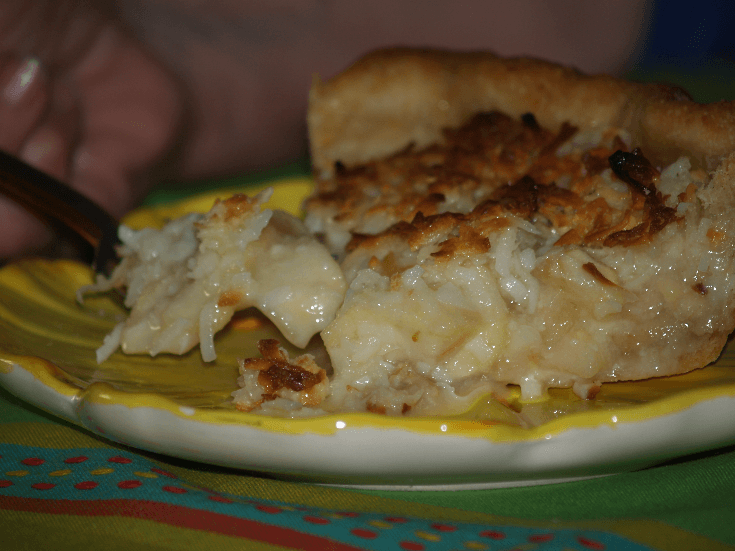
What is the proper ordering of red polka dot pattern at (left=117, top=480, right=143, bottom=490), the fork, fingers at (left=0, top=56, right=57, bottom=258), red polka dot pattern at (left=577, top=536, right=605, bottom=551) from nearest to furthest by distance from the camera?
1. red polka dot pattern at (left=577, top=536, right=605, bottom=551)
2. red polka dot pattern at (left=117, top=480, right=143, bottom=490)
3. the fork
4. fingers at (left=0, top=56, right=57, bottom=258)

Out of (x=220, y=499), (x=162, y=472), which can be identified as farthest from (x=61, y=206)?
(x=220, y=499)

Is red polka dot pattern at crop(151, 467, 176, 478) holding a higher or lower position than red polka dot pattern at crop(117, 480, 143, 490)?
higher

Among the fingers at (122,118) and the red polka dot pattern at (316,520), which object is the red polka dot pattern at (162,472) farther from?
the fingers at (122,118)

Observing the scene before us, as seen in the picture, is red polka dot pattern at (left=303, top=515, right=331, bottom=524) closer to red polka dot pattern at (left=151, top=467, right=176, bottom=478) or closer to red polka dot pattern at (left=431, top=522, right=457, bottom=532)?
red polka dot pattern at (left=431, top=522, right=457, bottom=532)

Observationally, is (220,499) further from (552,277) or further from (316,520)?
(552,277)

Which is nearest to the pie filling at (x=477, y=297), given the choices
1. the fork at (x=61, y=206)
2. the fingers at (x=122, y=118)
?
the fork at (x=61, y=206)

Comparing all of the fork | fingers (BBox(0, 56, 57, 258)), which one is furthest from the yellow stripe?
fingers (BBox(0, 56, 57, 258))

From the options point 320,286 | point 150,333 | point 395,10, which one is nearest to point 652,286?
point 320,286
